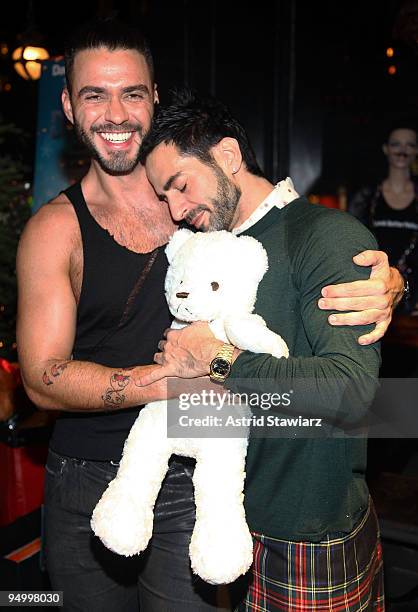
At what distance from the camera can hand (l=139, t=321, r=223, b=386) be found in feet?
5.94

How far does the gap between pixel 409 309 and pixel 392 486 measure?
181 centimetres

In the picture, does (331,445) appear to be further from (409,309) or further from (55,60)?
(55,60)

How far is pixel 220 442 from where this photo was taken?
6.03 ft

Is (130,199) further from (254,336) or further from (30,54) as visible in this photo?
(30,54)

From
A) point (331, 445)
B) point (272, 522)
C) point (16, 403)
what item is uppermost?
point (331, 445)

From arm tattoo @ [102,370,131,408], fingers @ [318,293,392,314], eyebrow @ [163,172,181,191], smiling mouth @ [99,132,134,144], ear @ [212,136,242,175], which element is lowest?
arm tattoo @ [102,370,131,408]

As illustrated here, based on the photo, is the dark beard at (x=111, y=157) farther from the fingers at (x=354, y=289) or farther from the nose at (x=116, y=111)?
the fingers at (x=354, y=289)

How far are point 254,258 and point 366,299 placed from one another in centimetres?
32

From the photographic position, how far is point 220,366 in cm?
178

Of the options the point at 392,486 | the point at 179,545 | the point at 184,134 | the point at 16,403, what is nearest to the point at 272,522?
the point at 179,545

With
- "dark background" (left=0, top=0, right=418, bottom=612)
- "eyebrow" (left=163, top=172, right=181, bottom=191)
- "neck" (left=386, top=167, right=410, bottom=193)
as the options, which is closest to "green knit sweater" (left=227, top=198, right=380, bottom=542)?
"eyebrow" (left=163, top=172, right=181, bottom=191)

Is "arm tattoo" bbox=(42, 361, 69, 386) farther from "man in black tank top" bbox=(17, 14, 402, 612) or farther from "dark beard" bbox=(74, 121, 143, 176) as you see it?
"dark beard" bbox=(74, 121, 143, 176)

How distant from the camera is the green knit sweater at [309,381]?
5.50 feet

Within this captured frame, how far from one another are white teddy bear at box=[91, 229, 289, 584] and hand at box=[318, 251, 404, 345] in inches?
7.5
